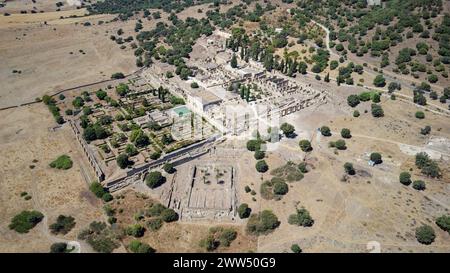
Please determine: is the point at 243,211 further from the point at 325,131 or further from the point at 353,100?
the point at 353,100

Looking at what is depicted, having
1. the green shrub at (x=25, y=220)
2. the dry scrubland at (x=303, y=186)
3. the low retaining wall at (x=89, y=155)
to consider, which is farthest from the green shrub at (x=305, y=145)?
the green shrub at (x=25, y=220)

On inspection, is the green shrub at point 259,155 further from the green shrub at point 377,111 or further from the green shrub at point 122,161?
the green shrub at point 377,111

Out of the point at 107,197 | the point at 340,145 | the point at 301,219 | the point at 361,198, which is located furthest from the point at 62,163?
the point at 361,198

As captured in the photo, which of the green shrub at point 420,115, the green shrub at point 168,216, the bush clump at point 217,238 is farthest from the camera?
the green shrub at point 420,115

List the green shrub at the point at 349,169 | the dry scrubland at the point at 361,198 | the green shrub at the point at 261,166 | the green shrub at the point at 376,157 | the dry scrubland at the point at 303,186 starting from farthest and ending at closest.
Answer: the green shrub at the point at 376,157, the green shrub at the point at 261,166, the green shrub at the point at 349,169, the dry scrubland at the point at 303,186, the dry scrubland at the point at 361,198

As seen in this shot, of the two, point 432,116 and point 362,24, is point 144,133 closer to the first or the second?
point 432,116

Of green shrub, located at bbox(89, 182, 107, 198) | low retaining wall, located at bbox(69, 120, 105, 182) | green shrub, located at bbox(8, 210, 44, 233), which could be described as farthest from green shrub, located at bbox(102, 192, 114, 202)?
green shrub, located at bbox(8, 210, 44, 233)

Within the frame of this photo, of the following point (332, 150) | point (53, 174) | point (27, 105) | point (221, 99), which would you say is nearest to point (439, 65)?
point (332, 150)
